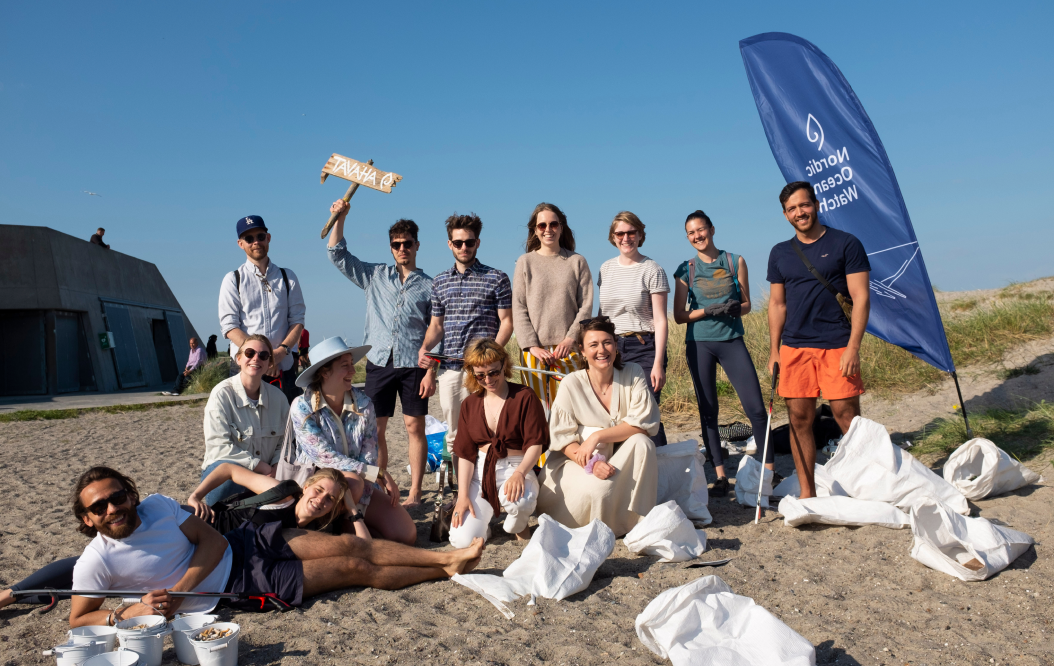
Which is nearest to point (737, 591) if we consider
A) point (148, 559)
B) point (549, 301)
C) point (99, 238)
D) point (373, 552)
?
point (373, 552)

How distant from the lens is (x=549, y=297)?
A: 176 inches

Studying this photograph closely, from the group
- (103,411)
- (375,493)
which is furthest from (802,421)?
(103,411)

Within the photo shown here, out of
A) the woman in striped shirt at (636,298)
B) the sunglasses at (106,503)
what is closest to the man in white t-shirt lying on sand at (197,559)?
the sunglasses at (106,503)

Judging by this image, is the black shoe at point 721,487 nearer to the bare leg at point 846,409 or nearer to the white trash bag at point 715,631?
the bare leg at point 846,409

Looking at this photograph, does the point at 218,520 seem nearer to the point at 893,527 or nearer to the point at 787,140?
the point at 893,527

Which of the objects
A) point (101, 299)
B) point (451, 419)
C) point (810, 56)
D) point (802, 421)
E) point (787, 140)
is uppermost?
point (101, 299)

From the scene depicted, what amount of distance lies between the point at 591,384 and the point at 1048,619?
2.23m

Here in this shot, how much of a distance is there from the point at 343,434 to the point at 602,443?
140cm

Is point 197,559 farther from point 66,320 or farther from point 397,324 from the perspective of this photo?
point 66,320

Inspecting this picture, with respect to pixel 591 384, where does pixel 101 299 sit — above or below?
above

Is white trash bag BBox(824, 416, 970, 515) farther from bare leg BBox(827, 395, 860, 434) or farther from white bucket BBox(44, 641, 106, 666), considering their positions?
white bucket BBox(44, 641, 106, 666)

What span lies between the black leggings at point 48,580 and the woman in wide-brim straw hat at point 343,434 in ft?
3.59

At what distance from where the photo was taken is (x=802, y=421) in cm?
403

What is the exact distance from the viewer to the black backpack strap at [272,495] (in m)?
3.33
